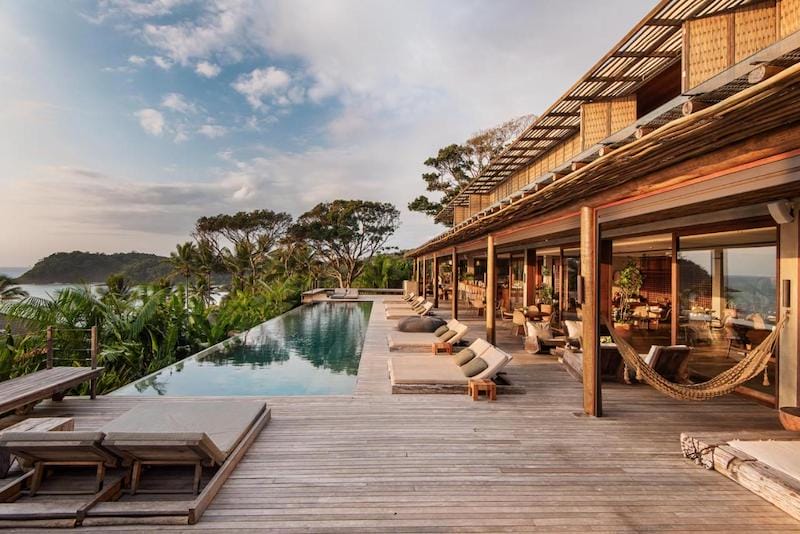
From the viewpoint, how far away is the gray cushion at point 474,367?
265 inches

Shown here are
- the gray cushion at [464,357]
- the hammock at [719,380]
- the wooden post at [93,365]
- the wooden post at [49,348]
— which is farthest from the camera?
the gray cushion at [464,357]

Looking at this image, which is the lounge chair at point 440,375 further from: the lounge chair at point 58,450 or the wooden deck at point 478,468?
the lounge chair at point 58,450

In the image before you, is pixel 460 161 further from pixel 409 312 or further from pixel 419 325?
pixel 419 325

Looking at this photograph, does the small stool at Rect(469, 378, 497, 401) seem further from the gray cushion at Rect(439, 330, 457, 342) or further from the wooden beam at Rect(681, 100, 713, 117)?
the wooden beam at Rect(681, 100, 713, 117)

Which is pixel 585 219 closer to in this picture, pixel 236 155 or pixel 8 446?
pixel 8 446

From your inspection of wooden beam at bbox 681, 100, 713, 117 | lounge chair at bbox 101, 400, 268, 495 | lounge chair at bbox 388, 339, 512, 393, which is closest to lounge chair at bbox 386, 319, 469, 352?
lounge chair at bbox 388, 339, 512, 393

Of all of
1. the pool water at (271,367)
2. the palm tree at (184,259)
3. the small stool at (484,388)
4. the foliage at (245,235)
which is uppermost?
the foliage at (245,235)

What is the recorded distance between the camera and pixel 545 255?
61.5ft

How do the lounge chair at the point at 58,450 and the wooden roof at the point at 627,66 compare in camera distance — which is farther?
the wooden roof at the point at 627,66

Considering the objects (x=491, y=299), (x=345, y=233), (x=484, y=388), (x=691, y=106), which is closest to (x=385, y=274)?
(x=345, y=233)

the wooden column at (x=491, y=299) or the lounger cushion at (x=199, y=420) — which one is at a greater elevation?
the wooden column at (x=491, y=299)

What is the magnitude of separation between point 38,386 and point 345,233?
33551 millimetres

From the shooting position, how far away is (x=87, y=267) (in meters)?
38.8

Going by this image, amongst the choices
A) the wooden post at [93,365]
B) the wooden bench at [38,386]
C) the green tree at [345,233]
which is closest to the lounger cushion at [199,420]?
the wooden bench at [38,386]
